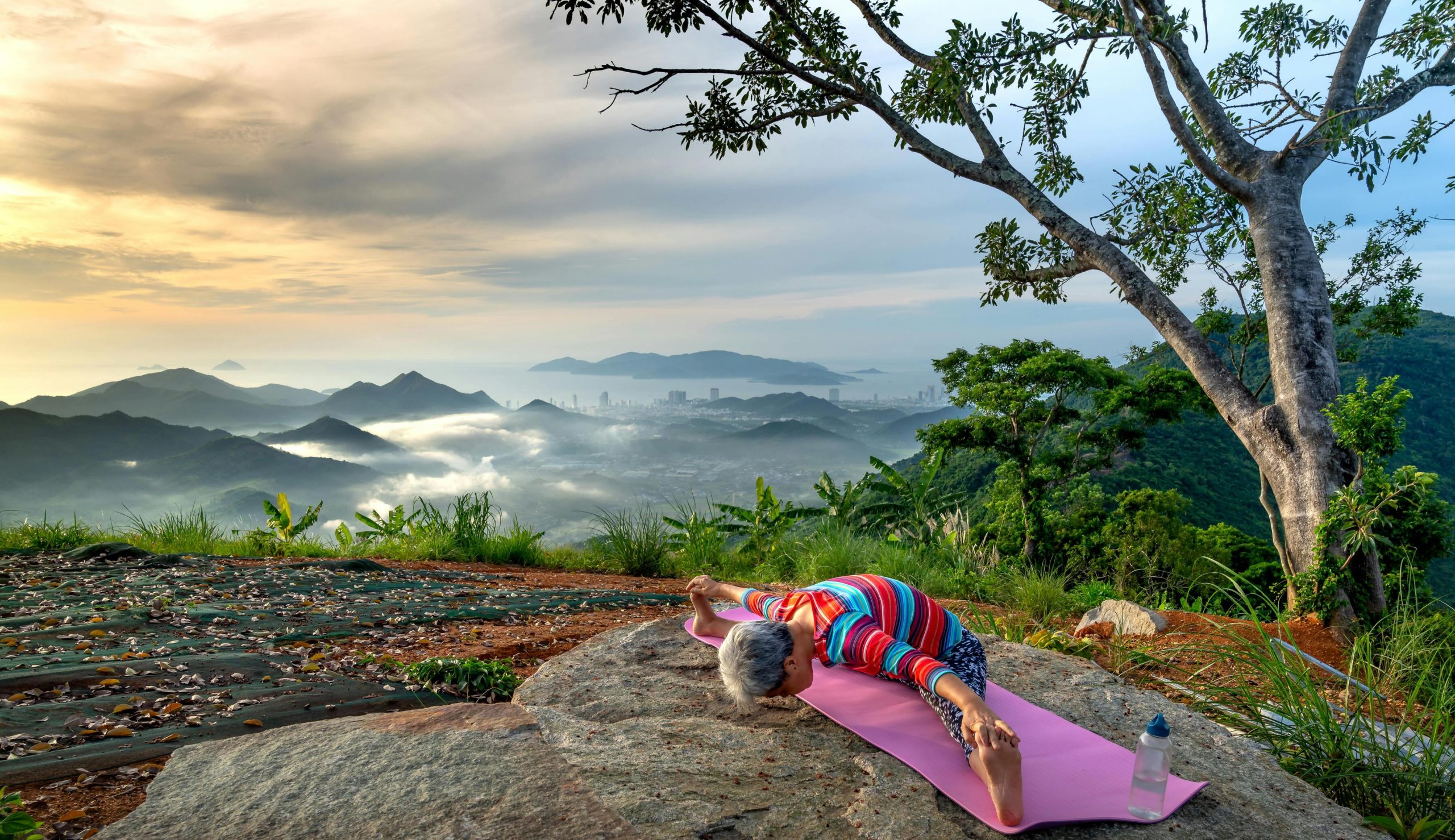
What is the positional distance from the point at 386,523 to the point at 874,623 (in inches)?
304

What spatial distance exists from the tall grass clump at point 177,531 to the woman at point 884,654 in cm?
706

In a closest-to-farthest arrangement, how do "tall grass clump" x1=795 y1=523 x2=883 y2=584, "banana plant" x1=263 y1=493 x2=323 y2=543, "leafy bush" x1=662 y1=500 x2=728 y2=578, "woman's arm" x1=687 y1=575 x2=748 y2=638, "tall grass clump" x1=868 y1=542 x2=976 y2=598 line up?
"woman's arm" x1=687 y1=575 x2=748 y2=638 → "tall grass clump" x1=868 y1=542 x2=976 y2=598 → "tall grass clump" x1=795 y1=523 x2=883 y2=584 → "banana plant" x1=263 y1=493 x2=323 y2=543 → "leafy bush" x1=662 y1=500 x2=728 y2=578

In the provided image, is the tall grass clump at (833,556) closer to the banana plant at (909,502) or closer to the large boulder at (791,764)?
the banana plant at (909,502)

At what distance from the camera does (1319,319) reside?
6621 millimetres

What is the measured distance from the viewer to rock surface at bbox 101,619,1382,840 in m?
2.20

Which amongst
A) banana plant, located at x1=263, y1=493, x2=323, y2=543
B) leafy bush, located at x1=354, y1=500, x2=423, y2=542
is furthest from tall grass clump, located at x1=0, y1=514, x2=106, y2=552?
leafy bush, located at x1=354, y1=500, x2=423, y2=542

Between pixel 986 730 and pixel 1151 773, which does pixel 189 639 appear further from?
pixel 1151 773

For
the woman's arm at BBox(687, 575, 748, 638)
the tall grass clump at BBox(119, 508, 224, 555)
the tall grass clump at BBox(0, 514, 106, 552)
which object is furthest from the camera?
the tall grass clump at BBox(119, 508, 224, 555)

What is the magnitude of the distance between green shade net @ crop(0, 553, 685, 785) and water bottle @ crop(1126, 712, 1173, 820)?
8.39 ft

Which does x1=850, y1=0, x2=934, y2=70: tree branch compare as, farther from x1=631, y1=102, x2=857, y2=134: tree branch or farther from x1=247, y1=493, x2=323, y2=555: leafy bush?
x1=247, y1=493, x2=323, y2=555: leafy bush

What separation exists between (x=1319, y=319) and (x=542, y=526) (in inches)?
307

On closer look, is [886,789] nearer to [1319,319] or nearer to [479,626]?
[479,626]

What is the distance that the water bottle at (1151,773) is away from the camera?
238 centimetres

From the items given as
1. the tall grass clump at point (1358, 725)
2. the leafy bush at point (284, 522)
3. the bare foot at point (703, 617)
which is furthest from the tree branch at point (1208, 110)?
the leafy bush at point (284, 522)
